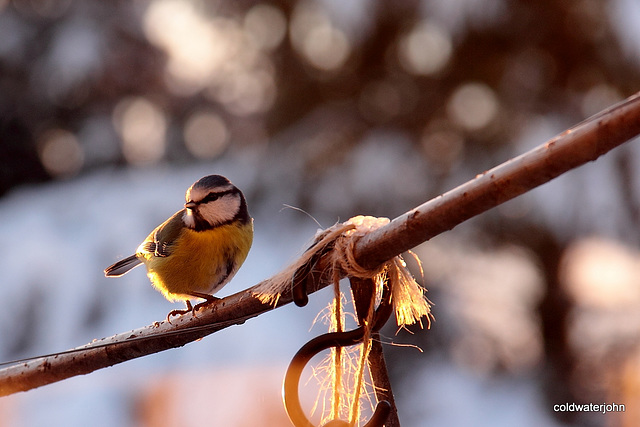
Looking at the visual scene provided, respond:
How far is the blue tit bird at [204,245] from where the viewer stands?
1.34m

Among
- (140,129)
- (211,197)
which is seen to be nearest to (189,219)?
(211,197)

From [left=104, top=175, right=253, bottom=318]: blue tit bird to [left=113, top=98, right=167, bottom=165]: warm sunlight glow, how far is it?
64.0 inches

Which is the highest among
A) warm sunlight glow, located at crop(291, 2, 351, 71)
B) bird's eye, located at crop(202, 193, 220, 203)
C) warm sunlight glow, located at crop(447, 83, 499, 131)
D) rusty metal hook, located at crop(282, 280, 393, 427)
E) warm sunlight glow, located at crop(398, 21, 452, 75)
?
warm sunlight glow, located at crop(291, 2, 351, 71)

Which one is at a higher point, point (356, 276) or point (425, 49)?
point (425, 49)

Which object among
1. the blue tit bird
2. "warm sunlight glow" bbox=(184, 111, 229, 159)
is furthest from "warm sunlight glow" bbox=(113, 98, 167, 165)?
the blue tit bird

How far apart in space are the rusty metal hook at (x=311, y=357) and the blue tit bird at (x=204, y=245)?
0.68 m

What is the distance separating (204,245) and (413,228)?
2.70 ft

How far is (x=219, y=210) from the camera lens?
1.37m

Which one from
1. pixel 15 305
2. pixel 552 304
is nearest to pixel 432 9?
pixel 552 304

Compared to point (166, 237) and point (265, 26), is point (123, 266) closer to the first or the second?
point (166, 237)

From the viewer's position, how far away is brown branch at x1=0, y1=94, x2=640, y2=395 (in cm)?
49

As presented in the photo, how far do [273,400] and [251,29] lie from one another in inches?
76.1

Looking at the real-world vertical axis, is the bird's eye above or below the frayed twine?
above

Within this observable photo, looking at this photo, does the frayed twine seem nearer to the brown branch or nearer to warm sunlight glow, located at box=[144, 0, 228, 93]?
the brown branch
